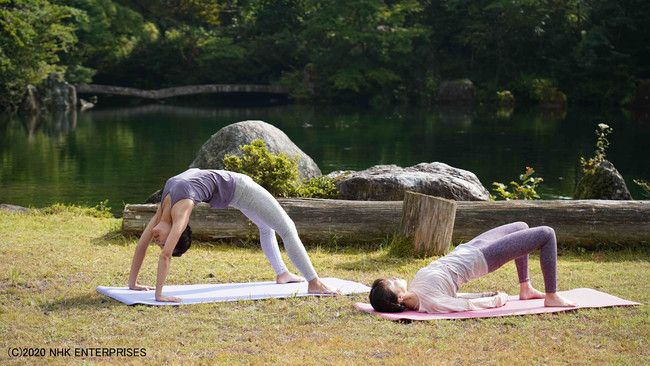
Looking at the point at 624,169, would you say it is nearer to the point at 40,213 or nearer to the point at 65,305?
the point at 40,213

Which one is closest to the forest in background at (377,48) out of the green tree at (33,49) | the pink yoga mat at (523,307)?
the green tree at (33,49)

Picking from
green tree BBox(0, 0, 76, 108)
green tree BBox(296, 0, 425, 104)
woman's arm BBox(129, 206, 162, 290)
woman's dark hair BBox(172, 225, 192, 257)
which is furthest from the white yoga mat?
green tree BBox(296, 0, 425, 104)

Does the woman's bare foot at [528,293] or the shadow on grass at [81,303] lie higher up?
the woman's bare foot at [528,293]

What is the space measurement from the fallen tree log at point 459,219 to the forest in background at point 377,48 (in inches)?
1351

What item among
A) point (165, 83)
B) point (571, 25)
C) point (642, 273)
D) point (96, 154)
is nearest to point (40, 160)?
point (96, 154)

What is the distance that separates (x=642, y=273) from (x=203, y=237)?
5.12 metres

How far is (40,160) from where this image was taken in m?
21.4

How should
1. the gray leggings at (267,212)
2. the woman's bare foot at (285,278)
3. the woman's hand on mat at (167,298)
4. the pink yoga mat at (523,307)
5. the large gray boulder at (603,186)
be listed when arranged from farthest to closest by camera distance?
the large gray boulder at (603,186) → the woman's bare foot at (285,278) → the gray leggings at (267,212) → the woman's hand on mat at (167,298) → the pink yoga mat at (523,307)

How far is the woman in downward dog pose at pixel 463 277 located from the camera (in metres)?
5.72

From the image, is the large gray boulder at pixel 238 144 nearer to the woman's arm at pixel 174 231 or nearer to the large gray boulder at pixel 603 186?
the large gray boulder at pixel 603 186

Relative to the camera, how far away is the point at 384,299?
5672 mm

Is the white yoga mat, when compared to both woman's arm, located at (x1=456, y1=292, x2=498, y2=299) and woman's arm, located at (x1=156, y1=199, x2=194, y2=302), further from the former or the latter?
woman's arm, located at (x1=456, y1=292, x2=498, y2=299)

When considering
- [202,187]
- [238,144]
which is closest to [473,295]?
[202,187]

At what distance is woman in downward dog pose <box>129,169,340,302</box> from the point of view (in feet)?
19.1
